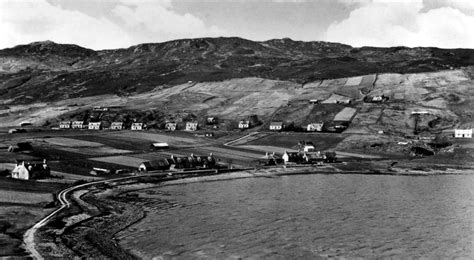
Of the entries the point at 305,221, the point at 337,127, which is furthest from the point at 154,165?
the point at 337,127

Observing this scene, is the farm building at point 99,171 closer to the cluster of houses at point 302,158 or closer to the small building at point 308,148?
the cluster of houses at point 302,158

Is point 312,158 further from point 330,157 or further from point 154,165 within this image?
point 154,165

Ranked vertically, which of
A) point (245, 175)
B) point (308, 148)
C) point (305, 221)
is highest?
point (308, 148)

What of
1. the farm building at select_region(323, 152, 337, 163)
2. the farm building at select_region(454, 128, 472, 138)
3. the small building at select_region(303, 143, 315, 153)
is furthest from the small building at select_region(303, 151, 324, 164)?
the farm building at select_region(454, 128, 472, 138)

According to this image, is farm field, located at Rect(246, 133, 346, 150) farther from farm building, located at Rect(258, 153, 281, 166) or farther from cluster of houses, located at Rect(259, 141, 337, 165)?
farm building, located at Rect(258, 153, 281, 166)

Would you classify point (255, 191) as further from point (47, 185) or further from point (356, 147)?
point (356, 147)

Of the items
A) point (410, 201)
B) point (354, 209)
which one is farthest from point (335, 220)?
point (410, 201)

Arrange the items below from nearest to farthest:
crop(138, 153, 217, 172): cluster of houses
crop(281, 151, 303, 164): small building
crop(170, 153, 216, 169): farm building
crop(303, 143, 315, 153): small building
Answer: crop(138, 153, 217, 172): cluster of houses, crop(170, 153, 216, 169): farm building, crop(281, 151, 303, 164): small building, crop(303, 143, 315, 153): small building
